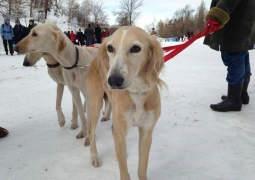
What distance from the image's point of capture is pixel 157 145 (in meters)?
2.45

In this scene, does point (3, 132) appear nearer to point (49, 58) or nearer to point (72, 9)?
point (49, 58)

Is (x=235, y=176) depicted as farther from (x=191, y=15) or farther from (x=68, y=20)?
(x=191, y=15)

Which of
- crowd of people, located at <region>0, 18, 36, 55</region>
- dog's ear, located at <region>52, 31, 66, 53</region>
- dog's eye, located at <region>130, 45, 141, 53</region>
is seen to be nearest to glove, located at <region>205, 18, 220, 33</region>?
dog's eye, located at <region>130, 45, 141, 53</region>

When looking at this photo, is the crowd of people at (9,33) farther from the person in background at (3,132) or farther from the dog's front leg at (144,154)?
the dog's front leg at (144,154)

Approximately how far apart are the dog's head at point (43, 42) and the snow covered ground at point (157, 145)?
3.80 feet

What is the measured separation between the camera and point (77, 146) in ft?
8.41

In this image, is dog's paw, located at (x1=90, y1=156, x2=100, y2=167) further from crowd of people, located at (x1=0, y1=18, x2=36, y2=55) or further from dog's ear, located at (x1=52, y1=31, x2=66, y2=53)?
crowd of people, located at (x1=0, y1=18, x2=36, y2=55)

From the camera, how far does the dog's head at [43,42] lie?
253 centimetres

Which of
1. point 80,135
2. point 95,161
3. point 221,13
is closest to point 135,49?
point 95,161

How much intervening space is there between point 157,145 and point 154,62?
3.92ft

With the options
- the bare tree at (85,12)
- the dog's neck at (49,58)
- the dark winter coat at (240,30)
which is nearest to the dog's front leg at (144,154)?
the dog's neck at (49,58)

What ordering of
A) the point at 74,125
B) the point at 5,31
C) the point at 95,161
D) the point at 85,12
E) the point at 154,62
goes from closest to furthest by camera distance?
1. the point at 154,62
2. the point at 95,161
3. the point at 74,125
4. the point at 5,31
5. the point at 85,12

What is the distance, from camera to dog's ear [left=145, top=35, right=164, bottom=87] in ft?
5.50

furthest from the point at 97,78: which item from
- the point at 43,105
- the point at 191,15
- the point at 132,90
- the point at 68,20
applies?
the point at 191,15
